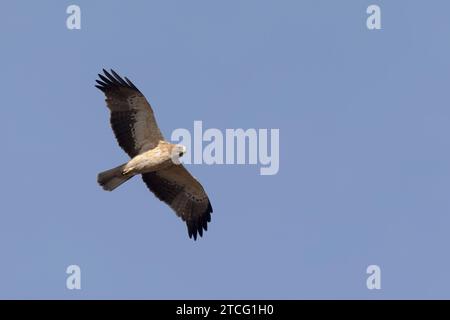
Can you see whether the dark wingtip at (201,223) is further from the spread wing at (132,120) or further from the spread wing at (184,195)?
the spread wing at (132,120)

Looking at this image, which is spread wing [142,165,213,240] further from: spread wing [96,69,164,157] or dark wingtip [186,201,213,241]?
spread wing [96,69,164,157]

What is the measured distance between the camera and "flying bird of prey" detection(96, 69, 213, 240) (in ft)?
64.1

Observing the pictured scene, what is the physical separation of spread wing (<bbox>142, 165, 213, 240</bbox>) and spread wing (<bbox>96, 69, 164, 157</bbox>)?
0.70 m

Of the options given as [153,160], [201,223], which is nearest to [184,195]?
[201,223]

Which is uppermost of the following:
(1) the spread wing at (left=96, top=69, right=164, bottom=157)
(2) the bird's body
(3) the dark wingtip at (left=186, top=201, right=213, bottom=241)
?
(1) the spread wing at (left=96, top=69, right=164, bottom=157)

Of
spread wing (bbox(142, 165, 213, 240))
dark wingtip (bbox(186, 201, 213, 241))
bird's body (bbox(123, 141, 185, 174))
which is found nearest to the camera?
bird's body (bbox(123, 141, 185, 174))

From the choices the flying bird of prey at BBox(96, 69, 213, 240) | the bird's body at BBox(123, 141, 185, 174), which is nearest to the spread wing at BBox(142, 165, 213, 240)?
the flying bird of prey at BBox(96, 69, 213, 240)

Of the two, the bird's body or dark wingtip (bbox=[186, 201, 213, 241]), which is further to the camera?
dark wingtip (bbox=[186, 201, 213, 241])
